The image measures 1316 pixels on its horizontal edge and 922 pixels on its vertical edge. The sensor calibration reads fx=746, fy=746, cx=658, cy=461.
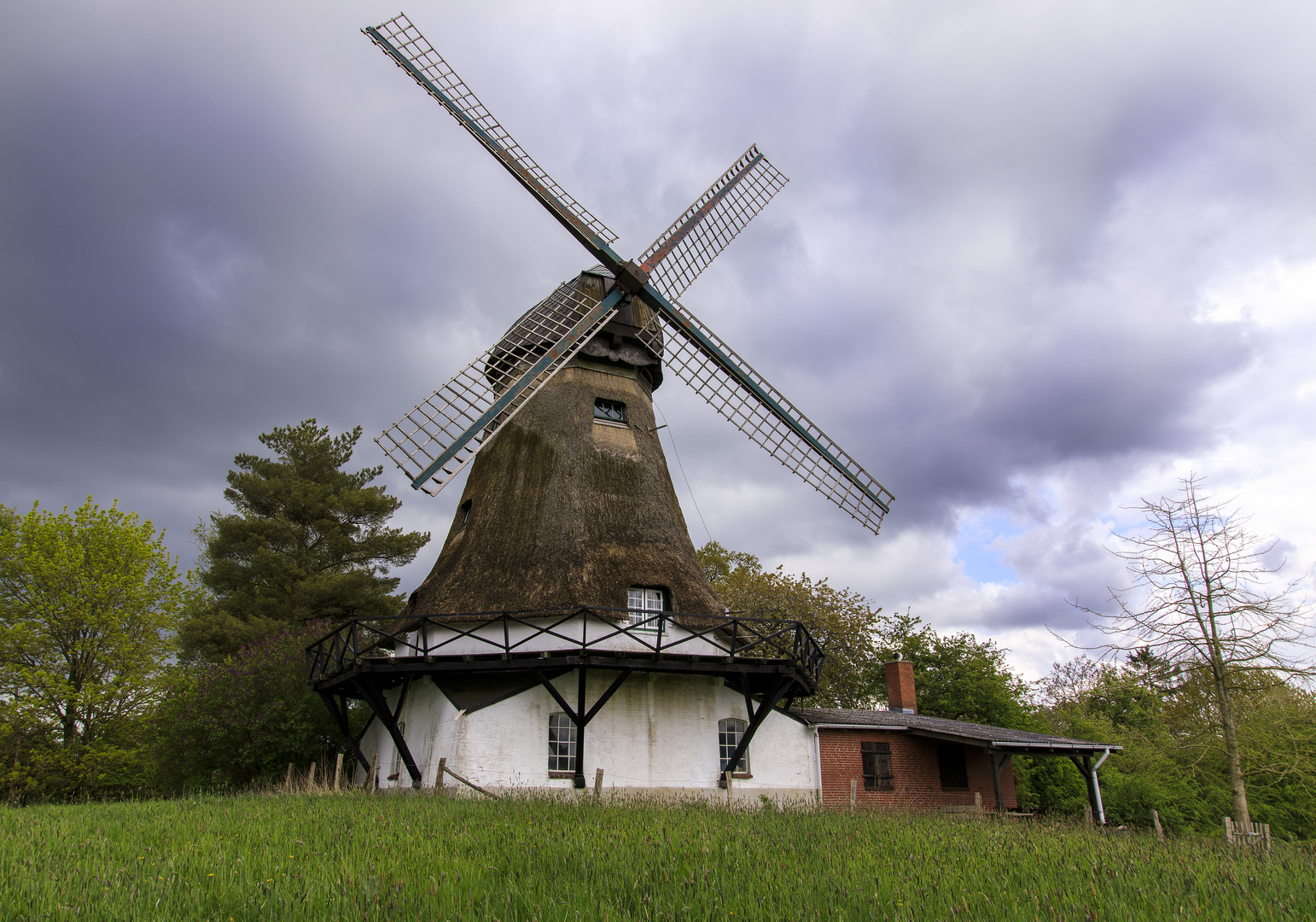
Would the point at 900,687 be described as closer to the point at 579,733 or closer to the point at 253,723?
the point at 579,733

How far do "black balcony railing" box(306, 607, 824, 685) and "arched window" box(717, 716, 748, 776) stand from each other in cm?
137

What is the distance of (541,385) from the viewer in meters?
15.9

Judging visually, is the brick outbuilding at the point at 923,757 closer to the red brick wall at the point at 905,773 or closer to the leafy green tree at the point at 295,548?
the red brick wall at the point at 905,773

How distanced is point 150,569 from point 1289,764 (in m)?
30.8

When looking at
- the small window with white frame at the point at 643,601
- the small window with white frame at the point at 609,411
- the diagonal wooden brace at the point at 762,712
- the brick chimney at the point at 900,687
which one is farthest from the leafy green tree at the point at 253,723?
the brick chimney at the point at 900,687

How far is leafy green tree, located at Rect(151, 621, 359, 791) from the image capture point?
1659 cm

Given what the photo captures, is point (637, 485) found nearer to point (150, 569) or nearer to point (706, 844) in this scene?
point (706, 844)

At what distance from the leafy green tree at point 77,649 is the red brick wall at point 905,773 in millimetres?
19889

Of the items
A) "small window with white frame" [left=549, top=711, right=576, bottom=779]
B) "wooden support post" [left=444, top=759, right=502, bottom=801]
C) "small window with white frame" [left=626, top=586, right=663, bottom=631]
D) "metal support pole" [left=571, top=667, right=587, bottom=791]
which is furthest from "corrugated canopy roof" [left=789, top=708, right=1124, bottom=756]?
"wooden support post" [left=444, top=759, right=502, bottom=801]

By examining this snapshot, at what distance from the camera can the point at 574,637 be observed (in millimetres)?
13156

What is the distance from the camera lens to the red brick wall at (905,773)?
50.7ft

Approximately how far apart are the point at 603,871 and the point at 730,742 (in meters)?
10.2

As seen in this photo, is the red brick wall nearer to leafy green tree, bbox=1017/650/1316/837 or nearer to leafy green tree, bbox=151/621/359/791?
leafy green tree, bbox=1017/650/1316/837

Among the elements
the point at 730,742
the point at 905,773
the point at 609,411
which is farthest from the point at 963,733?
the point at 609,411
